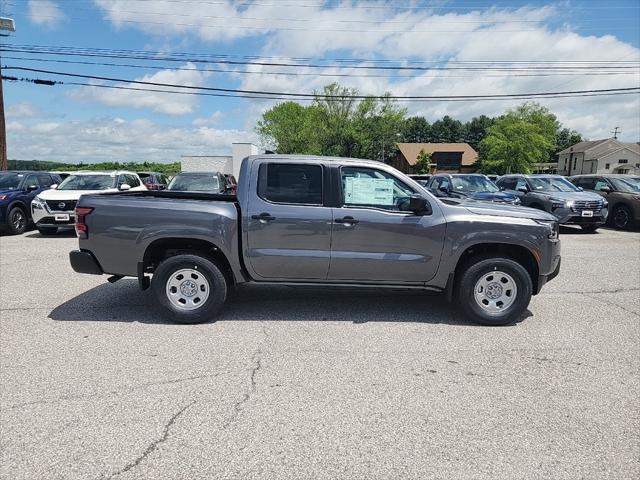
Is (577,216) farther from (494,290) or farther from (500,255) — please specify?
(494,290)

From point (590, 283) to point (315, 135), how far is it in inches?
2317

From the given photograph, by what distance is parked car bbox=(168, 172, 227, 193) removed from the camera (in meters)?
12.8

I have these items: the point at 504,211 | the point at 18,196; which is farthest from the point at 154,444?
the point at 18,196

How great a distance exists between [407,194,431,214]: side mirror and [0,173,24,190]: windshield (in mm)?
12521

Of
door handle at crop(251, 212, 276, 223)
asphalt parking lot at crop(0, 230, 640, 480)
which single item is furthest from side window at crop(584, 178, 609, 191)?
door handle at crop(251, 212, 276, 223)

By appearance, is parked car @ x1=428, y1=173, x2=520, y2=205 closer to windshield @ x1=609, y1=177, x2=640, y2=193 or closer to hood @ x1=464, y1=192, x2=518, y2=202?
hood @ x1=464, y1=192, x2=518, y2=202

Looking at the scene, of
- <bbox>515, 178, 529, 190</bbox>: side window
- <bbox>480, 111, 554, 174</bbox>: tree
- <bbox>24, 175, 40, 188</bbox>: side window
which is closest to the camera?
<bbox>24, 175, 40, 188</bbox>: side window

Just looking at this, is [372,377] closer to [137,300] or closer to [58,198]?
[137,300]

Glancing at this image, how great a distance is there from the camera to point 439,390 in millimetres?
3531

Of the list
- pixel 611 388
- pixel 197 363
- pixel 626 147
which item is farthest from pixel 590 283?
pixel 626 147

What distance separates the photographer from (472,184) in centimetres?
1462

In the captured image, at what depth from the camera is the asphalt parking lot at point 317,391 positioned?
2648 millimetres

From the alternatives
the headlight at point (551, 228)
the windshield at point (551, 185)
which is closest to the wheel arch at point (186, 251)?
the headlight at point (551, 228)

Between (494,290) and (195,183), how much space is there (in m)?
9.92
